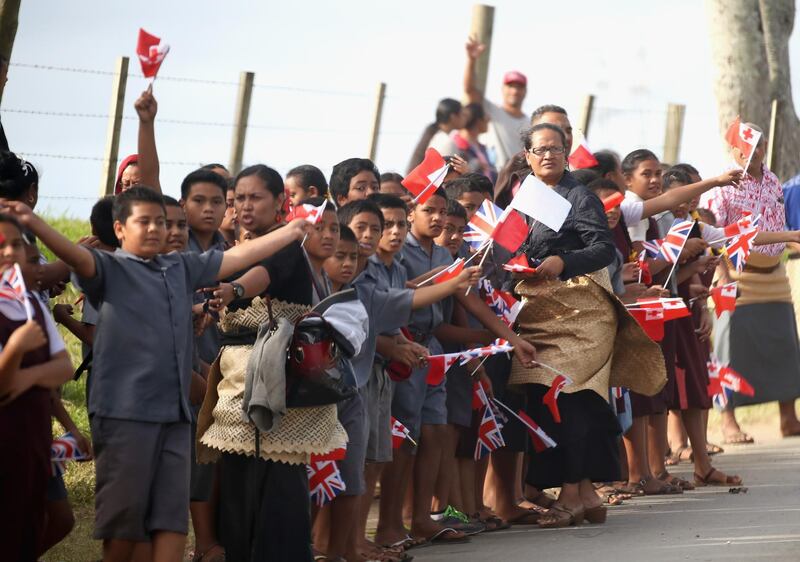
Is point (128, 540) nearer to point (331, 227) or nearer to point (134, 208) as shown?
point (134, 208)

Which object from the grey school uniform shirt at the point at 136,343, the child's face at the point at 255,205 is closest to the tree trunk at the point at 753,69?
the child's face at the point at 255,205

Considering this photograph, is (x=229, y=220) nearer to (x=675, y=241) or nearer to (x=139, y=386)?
(x=139, y=386)

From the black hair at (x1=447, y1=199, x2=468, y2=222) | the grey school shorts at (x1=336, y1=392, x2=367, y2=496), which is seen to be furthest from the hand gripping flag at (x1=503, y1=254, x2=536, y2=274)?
the grey school shorts at (x1=336, y1=392, x2=367, y2=496)

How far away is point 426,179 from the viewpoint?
824 cm

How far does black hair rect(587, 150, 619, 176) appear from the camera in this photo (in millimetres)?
9727

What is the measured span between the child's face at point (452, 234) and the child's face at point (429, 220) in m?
0.09

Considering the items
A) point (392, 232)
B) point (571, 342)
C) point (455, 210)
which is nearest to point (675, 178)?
point (571, 342)

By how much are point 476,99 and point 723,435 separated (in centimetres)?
335

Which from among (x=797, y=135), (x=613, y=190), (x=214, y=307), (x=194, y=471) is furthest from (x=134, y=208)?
(x=797, y=135)

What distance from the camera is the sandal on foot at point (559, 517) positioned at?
27.0 ft

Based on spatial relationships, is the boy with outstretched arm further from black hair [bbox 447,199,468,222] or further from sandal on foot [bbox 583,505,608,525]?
sandal on foot [bbox 583,505,608,525]

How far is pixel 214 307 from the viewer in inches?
237

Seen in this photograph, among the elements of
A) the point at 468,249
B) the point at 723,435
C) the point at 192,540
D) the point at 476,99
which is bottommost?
the point at 192,540

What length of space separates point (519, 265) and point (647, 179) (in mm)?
2069
